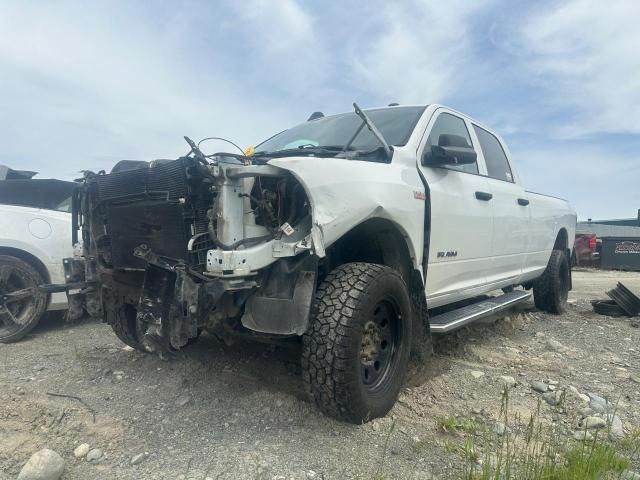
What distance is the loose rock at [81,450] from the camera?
238 centimetres

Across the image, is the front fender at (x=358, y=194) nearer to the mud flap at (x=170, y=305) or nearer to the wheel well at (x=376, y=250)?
the wheel well at (x=376, y=250)

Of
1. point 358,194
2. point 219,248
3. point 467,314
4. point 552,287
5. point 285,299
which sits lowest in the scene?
point 552,287

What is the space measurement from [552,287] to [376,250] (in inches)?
152

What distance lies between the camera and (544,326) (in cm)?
555

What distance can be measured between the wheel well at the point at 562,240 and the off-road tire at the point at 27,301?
5.99m

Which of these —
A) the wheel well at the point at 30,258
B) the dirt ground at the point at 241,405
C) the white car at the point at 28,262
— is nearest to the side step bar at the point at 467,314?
the dirt ground at the point at 241,405

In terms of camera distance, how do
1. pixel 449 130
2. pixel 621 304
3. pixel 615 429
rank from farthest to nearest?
1. pixel 621 304
2. pixel 449 130
3. pixel 615 429

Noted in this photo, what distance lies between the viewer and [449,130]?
409cm

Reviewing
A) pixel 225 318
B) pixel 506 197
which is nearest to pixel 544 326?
pixel 506 197

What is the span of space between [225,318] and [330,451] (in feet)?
2.82

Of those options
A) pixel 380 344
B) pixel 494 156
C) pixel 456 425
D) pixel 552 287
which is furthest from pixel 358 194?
pixel 552 287

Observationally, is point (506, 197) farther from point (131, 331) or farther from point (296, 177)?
point (131, 331)

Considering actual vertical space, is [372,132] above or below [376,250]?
above

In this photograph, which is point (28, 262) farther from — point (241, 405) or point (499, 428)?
point (499, 428)
